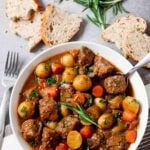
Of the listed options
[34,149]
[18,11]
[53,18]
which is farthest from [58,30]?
[34,149]

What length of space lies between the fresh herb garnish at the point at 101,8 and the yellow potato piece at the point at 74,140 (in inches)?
40.5

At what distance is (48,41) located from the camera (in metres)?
4.37

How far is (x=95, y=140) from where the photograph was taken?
154 inches

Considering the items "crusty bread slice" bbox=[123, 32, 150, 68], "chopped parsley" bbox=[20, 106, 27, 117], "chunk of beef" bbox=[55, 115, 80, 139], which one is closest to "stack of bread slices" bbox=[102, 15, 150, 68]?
"crusty bread slice" bbox=[123, 32, 150, 68]

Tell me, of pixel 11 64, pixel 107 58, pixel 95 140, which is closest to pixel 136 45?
pixel 107 58

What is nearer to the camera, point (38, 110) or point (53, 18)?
point (38, 110)

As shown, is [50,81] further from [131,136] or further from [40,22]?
[131,136]

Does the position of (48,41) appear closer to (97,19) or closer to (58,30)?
(58,30)

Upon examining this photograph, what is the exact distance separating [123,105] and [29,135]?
78 cm

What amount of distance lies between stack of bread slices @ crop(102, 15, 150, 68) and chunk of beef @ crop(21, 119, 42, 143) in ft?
3.24

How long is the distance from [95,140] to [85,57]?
26.5 inches

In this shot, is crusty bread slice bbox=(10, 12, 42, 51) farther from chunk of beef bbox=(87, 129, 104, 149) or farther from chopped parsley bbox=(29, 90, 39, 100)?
chunk of beef bbox=(87, 129, 104, 149)

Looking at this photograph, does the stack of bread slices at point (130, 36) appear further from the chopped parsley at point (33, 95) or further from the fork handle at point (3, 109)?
the fork handle at point (3, 109)

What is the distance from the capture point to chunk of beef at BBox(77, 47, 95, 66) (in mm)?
4055
